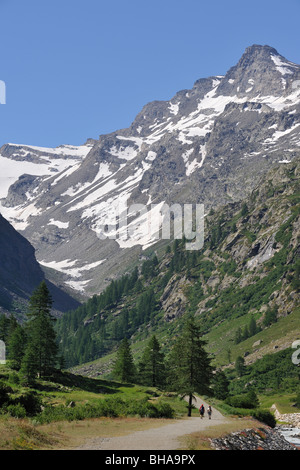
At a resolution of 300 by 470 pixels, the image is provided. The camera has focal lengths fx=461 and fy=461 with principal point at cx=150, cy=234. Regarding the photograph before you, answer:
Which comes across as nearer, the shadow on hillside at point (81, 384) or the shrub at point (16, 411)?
the shrub at point (16, 411)

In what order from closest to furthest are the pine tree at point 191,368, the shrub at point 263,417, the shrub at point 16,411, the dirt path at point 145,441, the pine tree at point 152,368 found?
the dirt path at point 145,441 → the shrub at point 16,411 → the pine tree at point 191,368 → the shrub at point 263,417 → the pine tree at point 152,368

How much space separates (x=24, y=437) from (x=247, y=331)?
147420 millimetres

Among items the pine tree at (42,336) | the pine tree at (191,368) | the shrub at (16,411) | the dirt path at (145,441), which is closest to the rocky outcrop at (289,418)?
the pine tree at (191,368)

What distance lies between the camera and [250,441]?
143ft

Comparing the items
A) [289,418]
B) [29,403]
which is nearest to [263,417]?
[289,418]

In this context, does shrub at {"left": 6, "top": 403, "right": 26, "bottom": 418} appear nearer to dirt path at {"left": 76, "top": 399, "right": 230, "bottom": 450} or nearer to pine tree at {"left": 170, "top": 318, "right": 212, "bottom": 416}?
dirt path at {"left": 76, "top": 399, "right": 230, "bottom": 450}

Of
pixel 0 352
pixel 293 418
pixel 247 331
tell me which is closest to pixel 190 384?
pixel 293 418

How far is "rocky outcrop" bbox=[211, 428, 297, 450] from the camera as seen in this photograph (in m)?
37.9

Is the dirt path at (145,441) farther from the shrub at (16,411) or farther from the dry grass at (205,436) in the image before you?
the shrub at (16,411)

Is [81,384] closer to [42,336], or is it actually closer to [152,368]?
[42,336]

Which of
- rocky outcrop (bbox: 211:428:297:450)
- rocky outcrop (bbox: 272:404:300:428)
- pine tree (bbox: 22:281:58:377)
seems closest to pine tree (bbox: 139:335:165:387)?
pine tree (bbox: 22:281:58:377)

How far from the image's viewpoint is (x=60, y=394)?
60344 millimetres

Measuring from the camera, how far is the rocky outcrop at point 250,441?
37.9 meters
